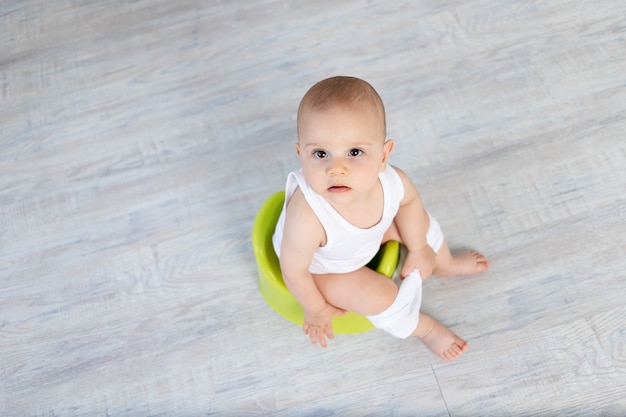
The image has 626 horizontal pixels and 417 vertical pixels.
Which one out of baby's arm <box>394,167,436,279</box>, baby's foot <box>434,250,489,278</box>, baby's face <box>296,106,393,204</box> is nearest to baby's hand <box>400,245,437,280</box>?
baby's arm <box>394,167,436,279</box>

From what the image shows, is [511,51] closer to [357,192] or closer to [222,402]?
[357,192]

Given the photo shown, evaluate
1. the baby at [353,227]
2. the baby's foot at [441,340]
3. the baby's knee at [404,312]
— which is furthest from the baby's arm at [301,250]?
the baby's foot at [441,340]

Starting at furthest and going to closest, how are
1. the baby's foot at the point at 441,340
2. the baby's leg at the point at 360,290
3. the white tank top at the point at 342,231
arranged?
the baby's foot at the point at 441,340, the baby's leg at the point at 360,290, the white tank top at the point at 342,231

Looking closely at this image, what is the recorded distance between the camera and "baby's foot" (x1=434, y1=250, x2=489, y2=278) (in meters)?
1.25

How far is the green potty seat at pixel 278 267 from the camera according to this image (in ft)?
3.70

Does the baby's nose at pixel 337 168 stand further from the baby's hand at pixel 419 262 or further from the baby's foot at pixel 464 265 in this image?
the baby's foot at pixel 464 265

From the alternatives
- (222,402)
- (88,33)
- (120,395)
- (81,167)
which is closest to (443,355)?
(222,402)

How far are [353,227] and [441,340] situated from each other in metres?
0.33

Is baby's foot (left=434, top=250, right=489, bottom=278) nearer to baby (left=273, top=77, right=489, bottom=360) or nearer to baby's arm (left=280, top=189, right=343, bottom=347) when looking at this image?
baby (left=273, top=77, right=489, bottom=360)

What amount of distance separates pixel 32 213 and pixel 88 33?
51 centimetres

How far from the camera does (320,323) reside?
3.61ft

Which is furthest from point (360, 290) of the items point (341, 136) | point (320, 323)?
point (341, 136)

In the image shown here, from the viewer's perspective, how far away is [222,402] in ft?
3.89

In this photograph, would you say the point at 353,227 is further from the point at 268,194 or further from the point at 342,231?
the point at 268,194
